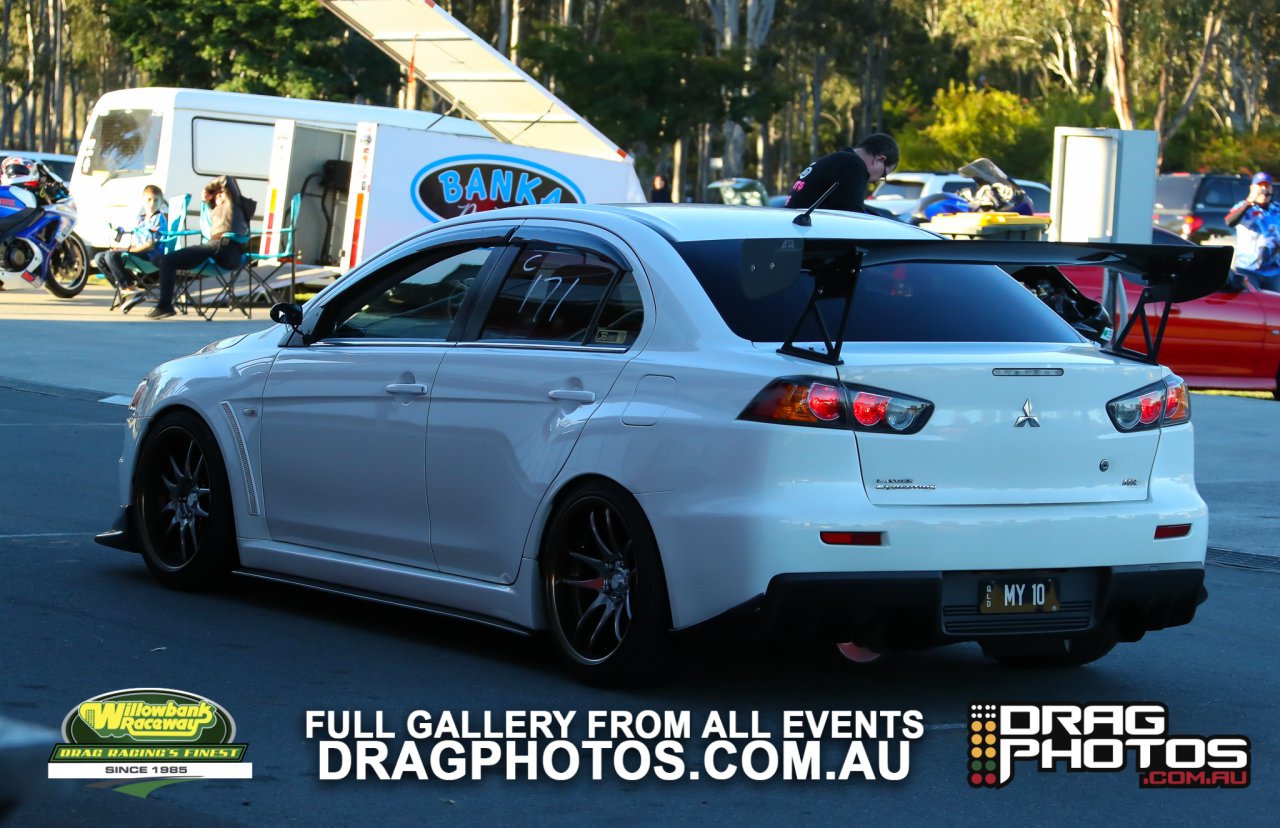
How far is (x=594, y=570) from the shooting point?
621 cm

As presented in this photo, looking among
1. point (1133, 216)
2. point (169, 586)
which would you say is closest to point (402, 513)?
point (169, 586)

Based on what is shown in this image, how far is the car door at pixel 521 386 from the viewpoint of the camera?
6.36 metres

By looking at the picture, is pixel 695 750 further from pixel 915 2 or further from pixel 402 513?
pixel 915 2

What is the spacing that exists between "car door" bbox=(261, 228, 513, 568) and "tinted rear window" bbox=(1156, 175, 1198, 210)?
103 ft

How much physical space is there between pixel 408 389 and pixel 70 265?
20.3 meters

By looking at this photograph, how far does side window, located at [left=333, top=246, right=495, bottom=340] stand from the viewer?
7.03 meters

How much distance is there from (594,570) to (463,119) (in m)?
24.1

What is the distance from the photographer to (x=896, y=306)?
6.32 m

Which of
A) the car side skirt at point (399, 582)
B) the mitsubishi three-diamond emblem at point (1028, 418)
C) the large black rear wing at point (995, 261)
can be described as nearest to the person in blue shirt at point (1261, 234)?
the large black rear wing at point (995, 261)

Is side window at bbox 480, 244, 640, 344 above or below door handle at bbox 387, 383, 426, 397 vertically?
above

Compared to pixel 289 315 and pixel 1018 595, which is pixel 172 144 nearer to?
pixel 289 315

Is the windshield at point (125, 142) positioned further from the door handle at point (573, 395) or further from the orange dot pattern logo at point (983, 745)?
the orange dot pattern logo at point (983, 745)

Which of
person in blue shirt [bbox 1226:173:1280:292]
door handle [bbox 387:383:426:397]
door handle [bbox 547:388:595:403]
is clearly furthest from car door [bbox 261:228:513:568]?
person in blue shirt [bbox 1226:173:1280:292]

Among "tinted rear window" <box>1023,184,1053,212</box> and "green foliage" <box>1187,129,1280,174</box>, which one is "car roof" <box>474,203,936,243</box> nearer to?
"tinted rear window" <box>1023,184,1053,212</box>
